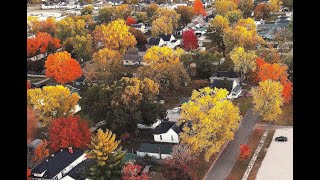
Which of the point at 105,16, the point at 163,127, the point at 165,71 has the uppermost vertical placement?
the point at 105,16

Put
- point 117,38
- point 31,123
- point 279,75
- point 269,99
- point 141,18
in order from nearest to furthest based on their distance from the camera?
point 31,123
point 269,99
point 279,75
point 117,38
point 141,18

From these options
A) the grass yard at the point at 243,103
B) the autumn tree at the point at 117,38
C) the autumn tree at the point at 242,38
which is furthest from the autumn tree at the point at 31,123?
the autumn tree at the point at 242,38

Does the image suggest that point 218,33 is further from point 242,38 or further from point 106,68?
point 106,68

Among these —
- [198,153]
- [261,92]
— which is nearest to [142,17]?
[261,92]

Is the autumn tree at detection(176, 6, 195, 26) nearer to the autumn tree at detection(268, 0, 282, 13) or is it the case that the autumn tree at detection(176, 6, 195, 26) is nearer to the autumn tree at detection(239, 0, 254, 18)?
the autumn tree at detection(239, 0, 254, 18)

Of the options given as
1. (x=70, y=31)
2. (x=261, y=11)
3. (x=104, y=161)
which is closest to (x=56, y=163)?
(x=104, y=161)

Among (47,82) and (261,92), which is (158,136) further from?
(47,82)

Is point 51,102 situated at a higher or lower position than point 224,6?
lower
